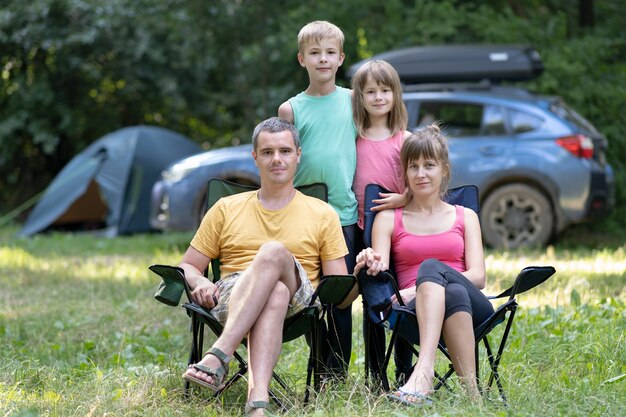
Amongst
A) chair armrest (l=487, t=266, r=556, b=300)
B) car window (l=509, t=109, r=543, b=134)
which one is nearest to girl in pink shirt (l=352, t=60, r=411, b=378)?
chair armrest (l=487, t=266, r=556, b=300)

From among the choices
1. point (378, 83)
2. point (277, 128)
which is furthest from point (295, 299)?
point (378, 83)

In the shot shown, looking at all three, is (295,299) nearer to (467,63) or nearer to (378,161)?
(378,161)

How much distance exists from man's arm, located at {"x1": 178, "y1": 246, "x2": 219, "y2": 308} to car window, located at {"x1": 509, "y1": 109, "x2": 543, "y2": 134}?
5.16 metres

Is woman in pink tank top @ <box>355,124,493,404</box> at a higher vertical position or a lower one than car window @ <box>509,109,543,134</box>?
lower

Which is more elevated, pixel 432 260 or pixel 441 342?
pixel 432 260

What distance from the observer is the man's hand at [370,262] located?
12.1ft

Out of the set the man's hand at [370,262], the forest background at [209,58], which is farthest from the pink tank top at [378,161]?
the forest background at [209,58]

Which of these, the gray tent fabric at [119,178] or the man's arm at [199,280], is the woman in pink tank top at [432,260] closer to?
the man's arm at [199,280]

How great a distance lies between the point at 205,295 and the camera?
3.72 metres

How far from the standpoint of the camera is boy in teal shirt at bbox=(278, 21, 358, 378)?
3930 mm

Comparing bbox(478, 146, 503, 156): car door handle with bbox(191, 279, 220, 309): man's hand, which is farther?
bbox(478, 146, 503, 156): car door handle

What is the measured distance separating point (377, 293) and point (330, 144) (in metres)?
0.65

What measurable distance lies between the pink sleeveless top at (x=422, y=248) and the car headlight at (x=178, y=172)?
550 centimetres

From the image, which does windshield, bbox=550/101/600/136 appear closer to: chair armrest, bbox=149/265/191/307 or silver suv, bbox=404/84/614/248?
silver suv, bbox=404/84/614/248
